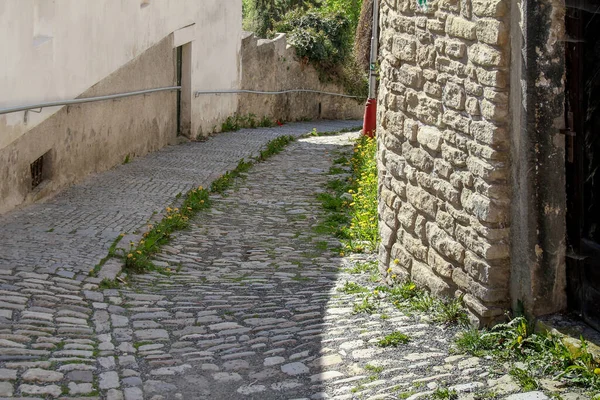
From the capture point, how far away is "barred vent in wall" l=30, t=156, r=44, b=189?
9.78 m

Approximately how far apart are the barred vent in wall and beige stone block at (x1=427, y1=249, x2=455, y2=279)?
5338 millimetres

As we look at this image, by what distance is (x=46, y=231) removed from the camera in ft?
27.1

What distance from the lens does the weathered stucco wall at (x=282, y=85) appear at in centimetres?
2145

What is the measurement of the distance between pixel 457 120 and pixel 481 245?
0.85m

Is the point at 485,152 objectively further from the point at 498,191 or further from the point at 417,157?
the point at 417,157

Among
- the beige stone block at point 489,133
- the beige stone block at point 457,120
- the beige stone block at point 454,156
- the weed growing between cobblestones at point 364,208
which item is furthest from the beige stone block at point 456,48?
the weed growing between cobblestones at point 364,208

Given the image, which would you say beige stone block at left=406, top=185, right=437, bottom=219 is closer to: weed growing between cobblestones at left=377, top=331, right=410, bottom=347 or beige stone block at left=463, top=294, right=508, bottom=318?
beige stone block at left=463, top=294, right=508, bottom=318

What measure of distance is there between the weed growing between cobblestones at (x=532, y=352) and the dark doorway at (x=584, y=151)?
0.29 meters

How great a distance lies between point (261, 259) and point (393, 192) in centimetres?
183

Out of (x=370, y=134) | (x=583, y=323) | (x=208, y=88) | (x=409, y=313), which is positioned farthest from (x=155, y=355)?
(x=208, y=88)

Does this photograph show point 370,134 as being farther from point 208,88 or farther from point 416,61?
point 416,61

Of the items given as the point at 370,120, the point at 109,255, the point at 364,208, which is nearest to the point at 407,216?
the point at 109,255

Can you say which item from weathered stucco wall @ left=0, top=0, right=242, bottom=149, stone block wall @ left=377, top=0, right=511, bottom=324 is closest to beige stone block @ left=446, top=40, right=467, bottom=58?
stone block wall @ left=377, top=0, right=511, bottom=324

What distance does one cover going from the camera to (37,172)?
32.6 ft
